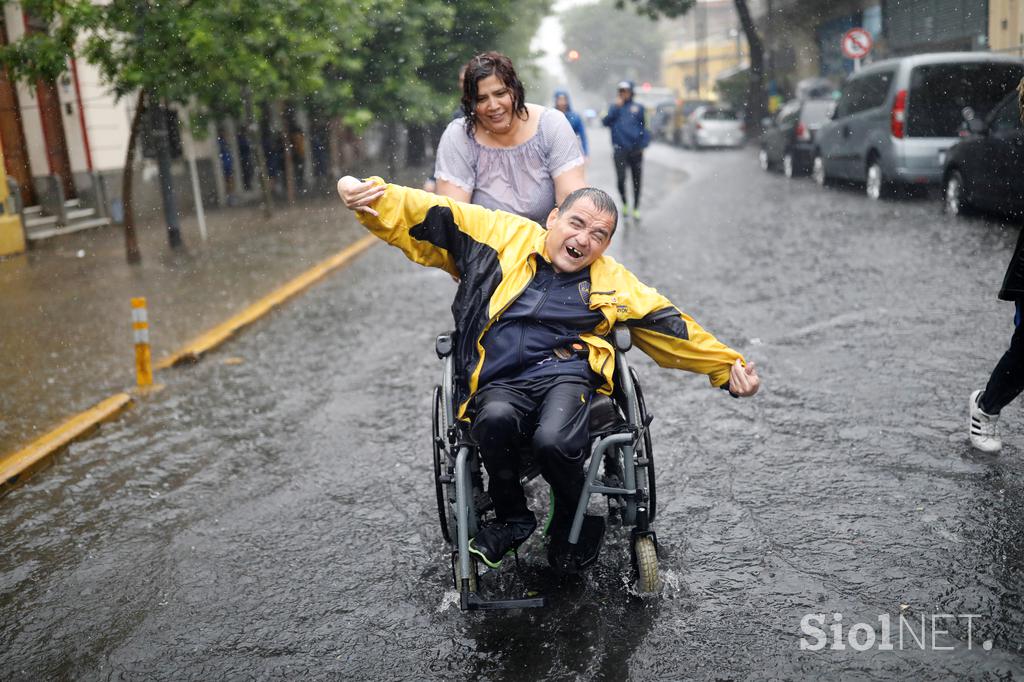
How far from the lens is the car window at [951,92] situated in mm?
13641

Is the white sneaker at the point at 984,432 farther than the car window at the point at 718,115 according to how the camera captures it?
No

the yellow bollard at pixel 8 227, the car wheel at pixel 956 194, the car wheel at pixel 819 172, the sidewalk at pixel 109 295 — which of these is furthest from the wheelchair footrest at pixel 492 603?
the car wheel at pixel 819 172

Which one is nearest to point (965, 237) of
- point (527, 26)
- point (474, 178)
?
point (474, 178)

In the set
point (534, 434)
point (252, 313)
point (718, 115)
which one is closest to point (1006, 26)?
point (718, 115)

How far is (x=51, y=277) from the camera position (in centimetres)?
1271

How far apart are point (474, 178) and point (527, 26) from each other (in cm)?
3826

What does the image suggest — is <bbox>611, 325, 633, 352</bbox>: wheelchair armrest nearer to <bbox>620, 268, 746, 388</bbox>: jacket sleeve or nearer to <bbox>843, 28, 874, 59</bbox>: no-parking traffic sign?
<bbox>620, 268, 746, 388</bbox>: jacket sleeve

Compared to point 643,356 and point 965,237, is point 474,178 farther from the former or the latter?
point 965,237

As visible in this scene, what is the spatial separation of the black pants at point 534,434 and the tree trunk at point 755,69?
30651 millimetres

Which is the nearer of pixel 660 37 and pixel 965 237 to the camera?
pixel 965 237

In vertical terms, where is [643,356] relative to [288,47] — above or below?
below

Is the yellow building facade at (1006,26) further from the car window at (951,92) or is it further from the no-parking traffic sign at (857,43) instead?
the car window at (951,92)

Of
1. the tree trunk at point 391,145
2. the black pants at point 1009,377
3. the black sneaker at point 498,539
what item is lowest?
the tree trunk at point 391,145

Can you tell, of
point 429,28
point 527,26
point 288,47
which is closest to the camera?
point 288,47
